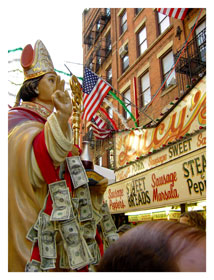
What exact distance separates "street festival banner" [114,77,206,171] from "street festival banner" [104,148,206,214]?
0.75m

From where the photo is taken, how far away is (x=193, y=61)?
9680 mm

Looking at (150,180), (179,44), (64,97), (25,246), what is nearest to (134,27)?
(179,44)

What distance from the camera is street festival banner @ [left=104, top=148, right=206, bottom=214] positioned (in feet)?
17.7

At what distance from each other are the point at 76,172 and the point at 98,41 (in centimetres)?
2089

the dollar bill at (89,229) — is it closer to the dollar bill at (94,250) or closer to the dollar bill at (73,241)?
the dollar bill at (94,250)

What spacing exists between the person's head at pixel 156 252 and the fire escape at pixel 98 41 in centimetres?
1935

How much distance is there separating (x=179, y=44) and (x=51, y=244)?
36.4ft

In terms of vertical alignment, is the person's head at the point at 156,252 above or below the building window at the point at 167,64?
below

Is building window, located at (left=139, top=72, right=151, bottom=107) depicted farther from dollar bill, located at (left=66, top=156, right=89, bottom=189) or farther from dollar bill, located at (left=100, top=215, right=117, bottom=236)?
dollar bill, located at (left=66, top=156, right=89, bottom=189)

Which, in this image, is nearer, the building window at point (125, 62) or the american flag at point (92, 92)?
the american flag at point (92, 92)

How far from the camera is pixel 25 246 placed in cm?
206

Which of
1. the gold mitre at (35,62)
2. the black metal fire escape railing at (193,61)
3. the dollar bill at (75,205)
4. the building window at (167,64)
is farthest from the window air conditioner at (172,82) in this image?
the dollar bill at (75,205)

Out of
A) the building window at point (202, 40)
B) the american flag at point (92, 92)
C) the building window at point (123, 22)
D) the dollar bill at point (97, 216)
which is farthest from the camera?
the building window at point (123, 22)

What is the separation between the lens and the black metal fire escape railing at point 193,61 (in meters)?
9.51
